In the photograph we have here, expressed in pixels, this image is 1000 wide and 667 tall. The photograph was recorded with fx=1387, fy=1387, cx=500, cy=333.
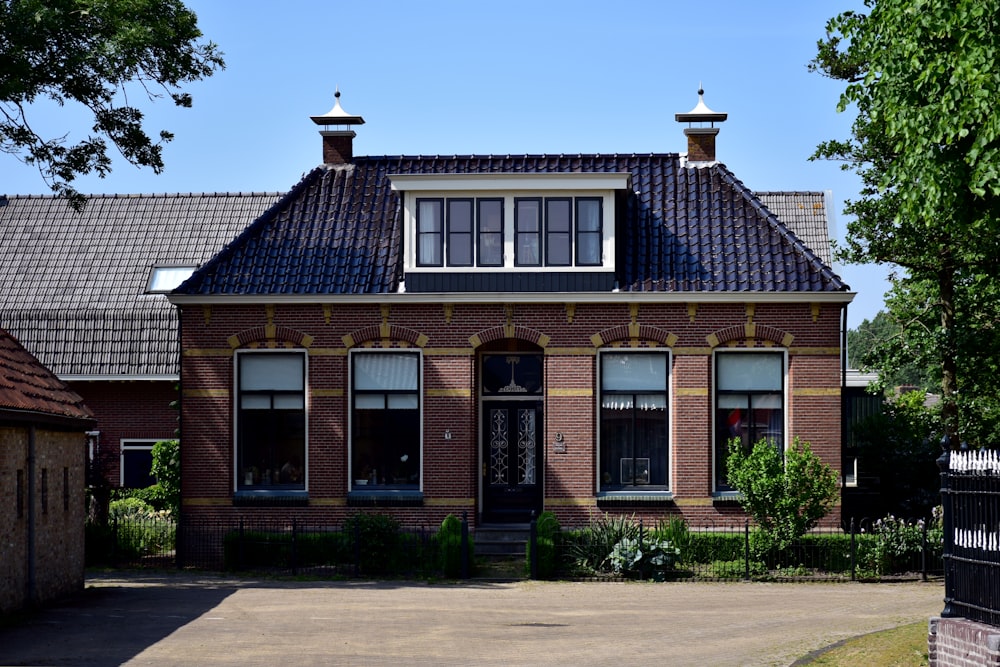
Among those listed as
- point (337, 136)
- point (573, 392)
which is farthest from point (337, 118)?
point (573, 392)

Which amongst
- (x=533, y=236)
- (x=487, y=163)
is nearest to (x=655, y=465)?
(x=533, y=236)

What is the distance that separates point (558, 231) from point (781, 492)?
22.1ft

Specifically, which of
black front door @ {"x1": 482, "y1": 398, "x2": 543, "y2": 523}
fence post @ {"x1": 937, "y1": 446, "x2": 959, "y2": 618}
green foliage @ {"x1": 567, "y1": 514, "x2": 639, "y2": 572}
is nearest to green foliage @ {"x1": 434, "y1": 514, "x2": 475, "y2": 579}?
green foliage @ {"x1": 567, "y1": 514, "x2": 639, "y2": 572}

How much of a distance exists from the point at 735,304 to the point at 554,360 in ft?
12.1

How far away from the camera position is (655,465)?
2723 cm

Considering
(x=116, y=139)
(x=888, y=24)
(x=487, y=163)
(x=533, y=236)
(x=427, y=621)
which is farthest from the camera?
(x=487, y=163)

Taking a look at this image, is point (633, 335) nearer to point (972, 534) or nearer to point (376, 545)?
point (376, 545)

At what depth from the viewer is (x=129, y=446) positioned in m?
33.1

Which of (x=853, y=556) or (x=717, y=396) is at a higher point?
(x=717, y=396)

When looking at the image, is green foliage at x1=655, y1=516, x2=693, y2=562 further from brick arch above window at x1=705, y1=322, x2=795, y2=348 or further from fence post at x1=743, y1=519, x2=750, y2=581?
brick arch above window at x1=705, y1=322, x2=795, y2=348

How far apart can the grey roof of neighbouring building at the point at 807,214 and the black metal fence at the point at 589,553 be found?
1758 cm

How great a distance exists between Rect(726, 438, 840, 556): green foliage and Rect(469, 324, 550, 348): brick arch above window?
4501 mm

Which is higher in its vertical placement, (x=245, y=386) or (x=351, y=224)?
(x=351, y=224)

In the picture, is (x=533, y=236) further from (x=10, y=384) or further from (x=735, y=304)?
(x=10, y=384)
